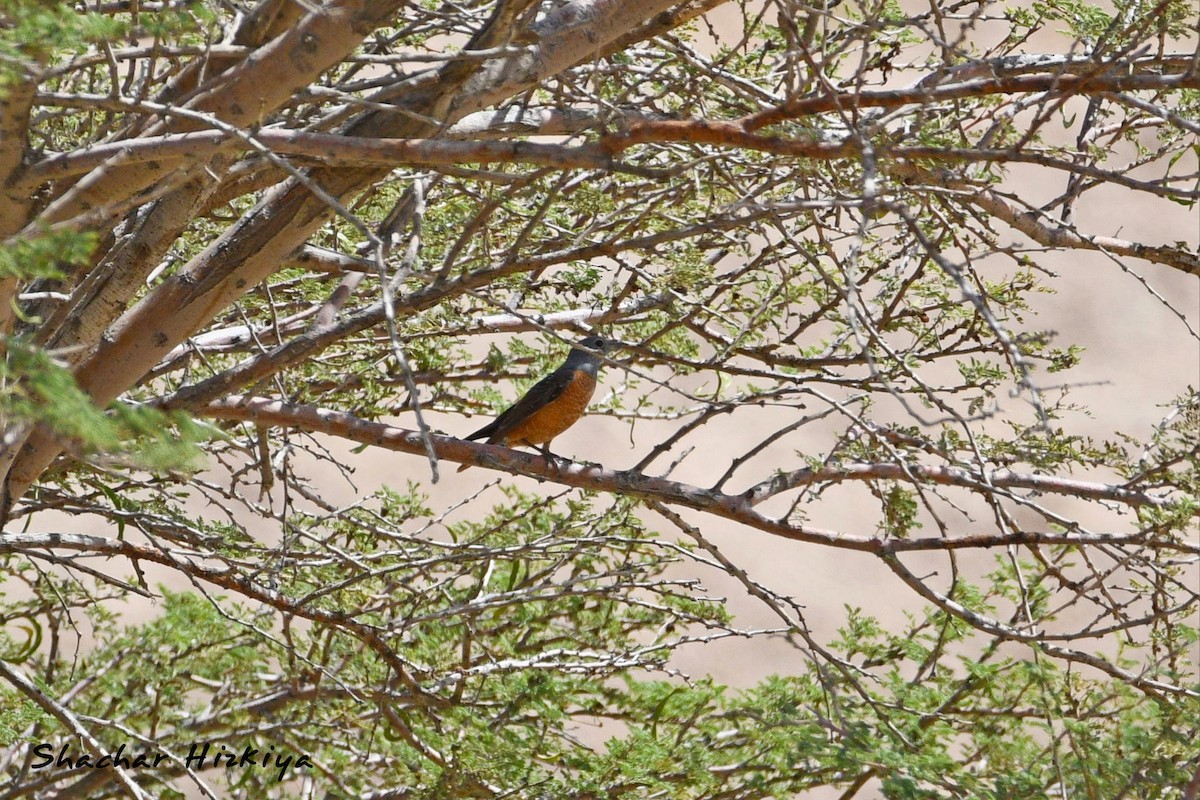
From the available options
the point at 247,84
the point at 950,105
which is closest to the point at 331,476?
the point at 950,105

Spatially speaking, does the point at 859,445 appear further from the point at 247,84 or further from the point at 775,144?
the point at 247,84

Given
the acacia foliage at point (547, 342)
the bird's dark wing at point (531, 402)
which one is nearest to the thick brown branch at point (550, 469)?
the acacia foliage at point (547, 342)

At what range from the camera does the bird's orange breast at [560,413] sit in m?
5.16

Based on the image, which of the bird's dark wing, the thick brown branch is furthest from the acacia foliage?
the bird's dark wing

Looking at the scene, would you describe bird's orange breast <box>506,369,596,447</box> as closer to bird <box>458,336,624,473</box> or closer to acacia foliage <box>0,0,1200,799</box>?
bird <box>458,336,624,473</box>

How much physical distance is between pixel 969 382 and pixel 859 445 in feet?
3.07

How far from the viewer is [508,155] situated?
81.7 inches

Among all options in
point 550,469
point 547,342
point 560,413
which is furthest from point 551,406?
point 550,469

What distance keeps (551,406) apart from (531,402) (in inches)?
3.8

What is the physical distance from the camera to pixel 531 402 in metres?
5.21

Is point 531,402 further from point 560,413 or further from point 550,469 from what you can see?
point 550,469

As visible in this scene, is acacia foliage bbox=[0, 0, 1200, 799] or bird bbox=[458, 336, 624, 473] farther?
bird bbox=[458, 336, 624, 473]

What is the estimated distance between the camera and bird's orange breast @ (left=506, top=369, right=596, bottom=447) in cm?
516

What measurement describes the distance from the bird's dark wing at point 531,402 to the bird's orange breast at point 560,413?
0.02 metres
